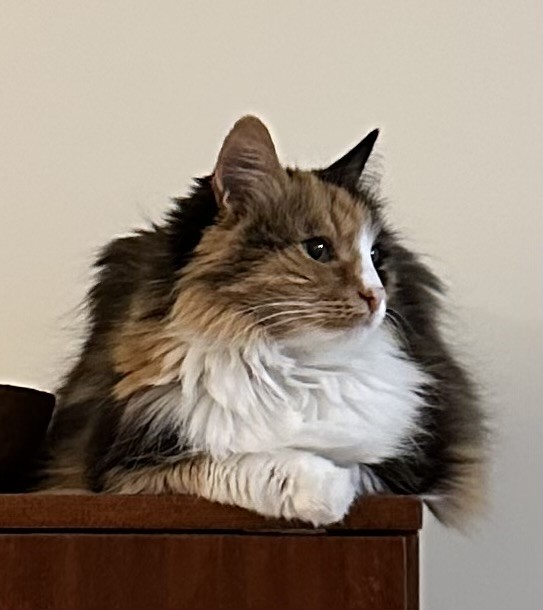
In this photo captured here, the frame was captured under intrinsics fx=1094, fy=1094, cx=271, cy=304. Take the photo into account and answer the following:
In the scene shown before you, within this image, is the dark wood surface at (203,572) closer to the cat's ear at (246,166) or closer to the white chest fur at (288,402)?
the white chest fur at (288,402)

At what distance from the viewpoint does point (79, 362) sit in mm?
1173

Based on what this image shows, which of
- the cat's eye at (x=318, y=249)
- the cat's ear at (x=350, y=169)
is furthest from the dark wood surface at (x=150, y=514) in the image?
the cat's ear at (x=350, y=169)

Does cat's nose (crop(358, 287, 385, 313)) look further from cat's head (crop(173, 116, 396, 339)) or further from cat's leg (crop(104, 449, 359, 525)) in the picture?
cat's leg (crop(104, 449, 359, 525))

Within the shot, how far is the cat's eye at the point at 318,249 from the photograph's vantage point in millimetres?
1005

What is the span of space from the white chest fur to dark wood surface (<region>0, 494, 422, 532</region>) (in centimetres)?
9

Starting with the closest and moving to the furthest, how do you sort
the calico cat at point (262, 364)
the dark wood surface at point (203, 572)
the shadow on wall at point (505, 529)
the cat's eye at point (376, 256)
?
the dark wood surface at point (203, 572) → the calico cat at point (262, 364) → the cat's eye at point (376, 256) → the shadow on wall at point (505, 529)

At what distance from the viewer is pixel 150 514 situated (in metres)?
0.85

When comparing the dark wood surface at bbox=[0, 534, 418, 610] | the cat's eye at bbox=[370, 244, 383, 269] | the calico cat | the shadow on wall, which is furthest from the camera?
the shadow on wall

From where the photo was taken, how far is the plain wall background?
1.54 m

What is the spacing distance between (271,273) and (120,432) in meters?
0.20

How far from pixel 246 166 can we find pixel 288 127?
23.2 inches

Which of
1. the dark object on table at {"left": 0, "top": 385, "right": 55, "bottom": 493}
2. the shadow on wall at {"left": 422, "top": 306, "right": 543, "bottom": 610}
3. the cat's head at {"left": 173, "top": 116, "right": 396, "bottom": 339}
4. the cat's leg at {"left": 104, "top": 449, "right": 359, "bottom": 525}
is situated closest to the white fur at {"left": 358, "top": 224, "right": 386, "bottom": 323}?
the cat's head at {"left": 173, "top": 116, "right": 396, "bottom": 339}

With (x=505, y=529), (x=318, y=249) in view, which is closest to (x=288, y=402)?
(x=318, y=249)

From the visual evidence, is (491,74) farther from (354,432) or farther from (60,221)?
(354,432)
